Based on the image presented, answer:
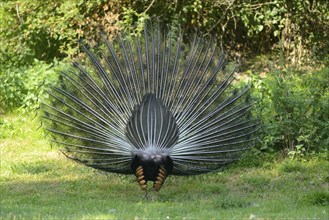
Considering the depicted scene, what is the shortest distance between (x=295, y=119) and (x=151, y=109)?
9.59 ft

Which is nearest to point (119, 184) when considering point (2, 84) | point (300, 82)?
point (300, 82)

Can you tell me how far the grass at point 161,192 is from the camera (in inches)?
306

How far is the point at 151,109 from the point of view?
8.98 m

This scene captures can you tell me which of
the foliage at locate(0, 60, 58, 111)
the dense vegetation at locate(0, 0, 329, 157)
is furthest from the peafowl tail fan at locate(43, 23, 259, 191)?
the foliage at locate(0, 60, 58, 111)

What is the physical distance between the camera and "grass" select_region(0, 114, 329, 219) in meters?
7.77

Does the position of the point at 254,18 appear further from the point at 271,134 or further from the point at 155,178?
the point at 155,178

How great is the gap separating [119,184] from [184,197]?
122 cm

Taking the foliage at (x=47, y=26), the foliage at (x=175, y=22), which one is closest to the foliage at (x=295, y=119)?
the foliage at (x=175, y=22)

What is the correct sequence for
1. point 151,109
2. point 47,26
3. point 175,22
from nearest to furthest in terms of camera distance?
point 151,109 < point 175,22 < point 47,26

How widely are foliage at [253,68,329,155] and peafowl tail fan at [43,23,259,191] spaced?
1.69 metres

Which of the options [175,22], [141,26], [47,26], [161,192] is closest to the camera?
[161,192]

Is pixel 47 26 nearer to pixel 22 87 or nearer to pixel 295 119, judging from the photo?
pixel 22 87

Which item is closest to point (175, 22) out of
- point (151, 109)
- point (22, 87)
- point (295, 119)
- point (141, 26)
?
point (141, 26)

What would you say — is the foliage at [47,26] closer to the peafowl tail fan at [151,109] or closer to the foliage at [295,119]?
the foliage at [295,119]
